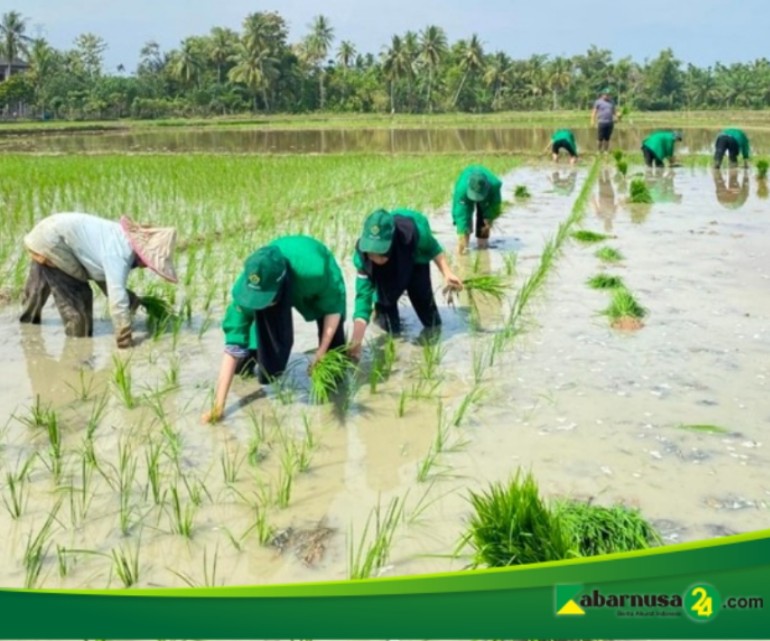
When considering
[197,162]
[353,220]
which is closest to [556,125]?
[197,162]

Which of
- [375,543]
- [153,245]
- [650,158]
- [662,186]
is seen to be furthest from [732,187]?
[375,543]

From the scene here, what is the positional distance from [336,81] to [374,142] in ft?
125

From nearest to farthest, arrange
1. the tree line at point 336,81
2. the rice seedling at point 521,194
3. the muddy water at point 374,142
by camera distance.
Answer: the rice seedling at point 521,194
the muddy water at point 374,142
the tree line at point 336,81

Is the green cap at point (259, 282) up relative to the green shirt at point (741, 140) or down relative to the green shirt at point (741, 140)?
down

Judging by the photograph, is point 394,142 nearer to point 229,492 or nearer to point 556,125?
point 556,125

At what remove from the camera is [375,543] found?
251 cm

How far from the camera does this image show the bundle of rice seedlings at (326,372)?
3.63 m

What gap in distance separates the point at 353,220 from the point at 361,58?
6839 cm

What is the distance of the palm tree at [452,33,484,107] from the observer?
57531 millimetres

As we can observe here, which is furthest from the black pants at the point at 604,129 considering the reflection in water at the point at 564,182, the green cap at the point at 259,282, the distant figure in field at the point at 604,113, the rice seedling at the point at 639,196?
the green cap at the point at 259,282

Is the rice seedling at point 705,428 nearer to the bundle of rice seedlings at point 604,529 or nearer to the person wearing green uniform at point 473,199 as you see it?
the bundle of rice seedlings at point 604,529

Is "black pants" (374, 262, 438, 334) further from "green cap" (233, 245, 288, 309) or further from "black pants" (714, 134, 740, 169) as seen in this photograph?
"black pants" (714, 134, 740, 169)

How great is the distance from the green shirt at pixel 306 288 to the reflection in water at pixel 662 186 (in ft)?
26.6

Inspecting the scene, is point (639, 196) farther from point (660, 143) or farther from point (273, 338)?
point (273, 338)
